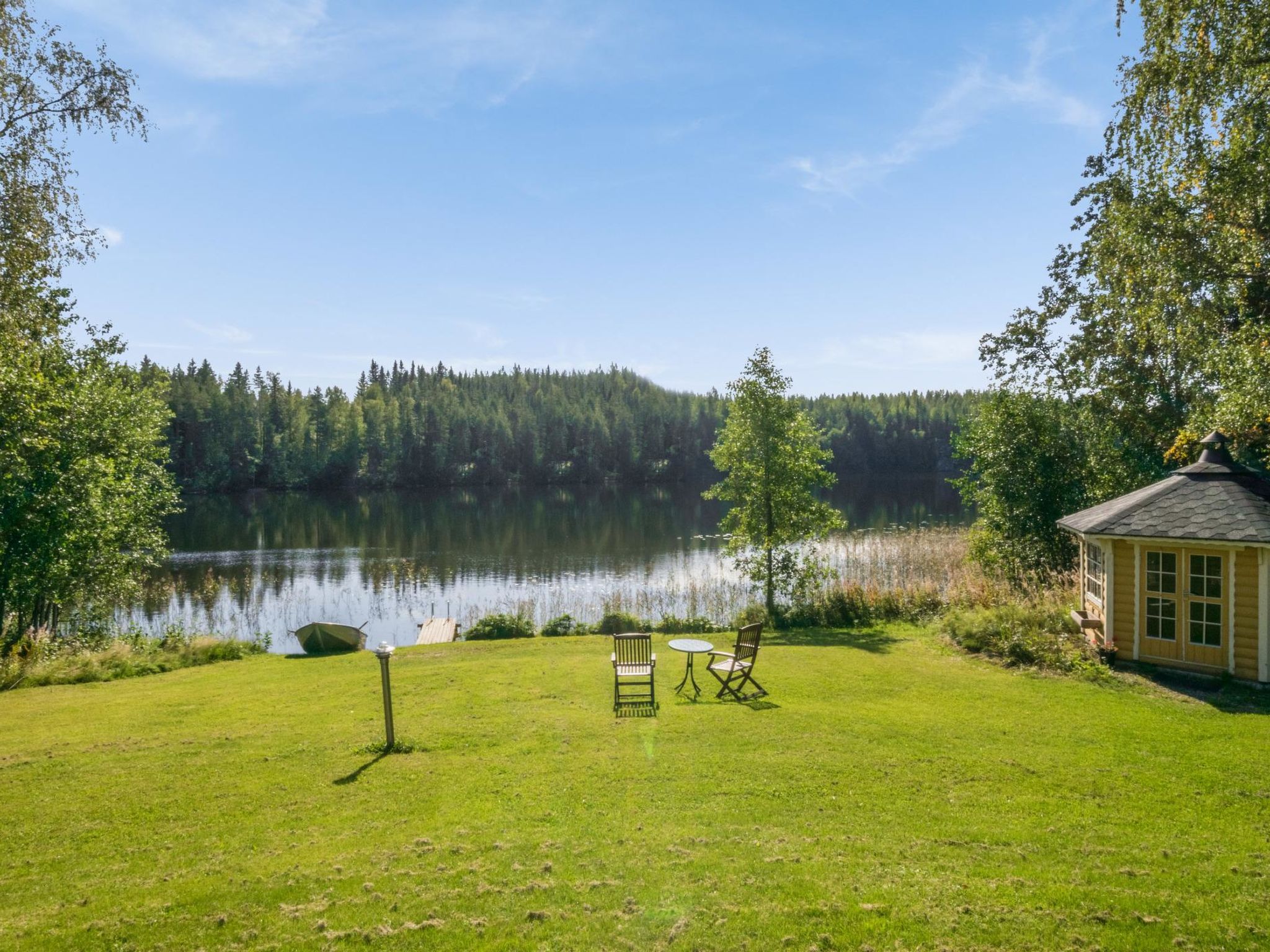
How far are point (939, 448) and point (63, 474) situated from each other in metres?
128

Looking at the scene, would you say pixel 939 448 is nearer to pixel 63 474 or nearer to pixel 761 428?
pixel 761 428

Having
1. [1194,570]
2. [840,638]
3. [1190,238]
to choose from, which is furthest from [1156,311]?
[840,638]

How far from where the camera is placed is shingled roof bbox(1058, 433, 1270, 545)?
42.8 ft

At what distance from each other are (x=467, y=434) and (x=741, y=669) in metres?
104

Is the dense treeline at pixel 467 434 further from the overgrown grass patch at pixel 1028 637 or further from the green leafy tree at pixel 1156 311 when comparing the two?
the overgrown grass patch at pixel 1028 637

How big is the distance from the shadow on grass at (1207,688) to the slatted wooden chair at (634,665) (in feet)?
30.3

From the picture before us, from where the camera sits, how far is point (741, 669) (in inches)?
483

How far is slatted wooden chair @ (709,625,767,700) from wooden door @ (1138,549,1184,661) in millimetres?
8095

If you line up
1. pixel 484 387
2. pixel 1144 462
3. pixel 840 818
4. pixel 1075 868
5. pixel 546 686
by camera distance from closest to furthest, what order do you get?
1. pixel 1075 868
2. pixel 840 818
3. pixel 546 686
4. pixel 1144 462
5. pixel 484 387

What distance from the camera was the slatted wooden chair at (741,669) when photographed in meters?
12.2

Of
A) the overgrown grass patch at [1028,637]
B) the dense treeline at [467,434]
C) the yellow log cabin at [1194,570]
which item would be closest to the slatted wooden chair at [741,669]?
the overgrown grass patch at [1028,637]

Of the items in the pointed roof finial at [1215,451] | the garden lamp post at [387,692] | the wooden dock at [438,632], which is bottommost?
the wooden dock at [438,632]

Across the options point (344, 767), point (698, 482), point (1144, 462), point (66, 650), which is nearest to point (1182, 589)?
point (1144, 462)

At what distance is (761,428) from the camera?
23.1 meters
